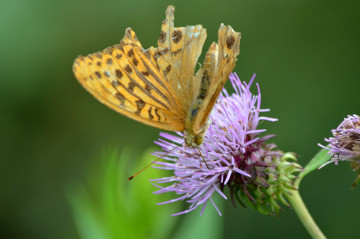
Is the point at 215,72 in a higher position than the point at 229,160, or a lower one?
higher

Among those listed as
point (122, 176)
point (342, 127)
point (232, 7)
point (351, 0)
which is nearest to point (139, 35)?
point (232, 7)

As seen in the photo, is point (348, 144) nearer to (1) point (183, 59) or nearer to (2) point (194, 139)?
(2) point (194, 139)

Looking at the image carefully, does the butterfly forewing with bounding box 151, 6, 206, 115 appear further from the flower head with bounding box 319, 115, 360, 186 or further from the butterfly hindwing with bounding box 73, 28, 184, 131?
the flower head with bounding box 319, 115, 360, 186

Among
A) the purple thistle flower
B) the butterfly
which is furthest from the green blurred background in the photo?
the butterfly

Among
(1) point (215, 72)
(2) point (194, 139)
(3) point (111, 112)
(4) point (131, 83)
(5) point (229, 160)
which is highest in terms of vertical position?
(3) point (111, 112)

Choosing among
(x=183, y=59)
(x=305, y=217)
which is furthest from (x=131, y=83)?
(x=305, y=217)

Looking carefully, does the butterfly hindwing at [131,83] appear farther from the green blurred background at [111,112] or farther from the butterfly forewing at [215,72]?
the green blurred background at [111,112]

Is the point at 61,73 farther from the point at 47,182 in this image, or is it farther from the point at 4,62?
the point at 47,182
